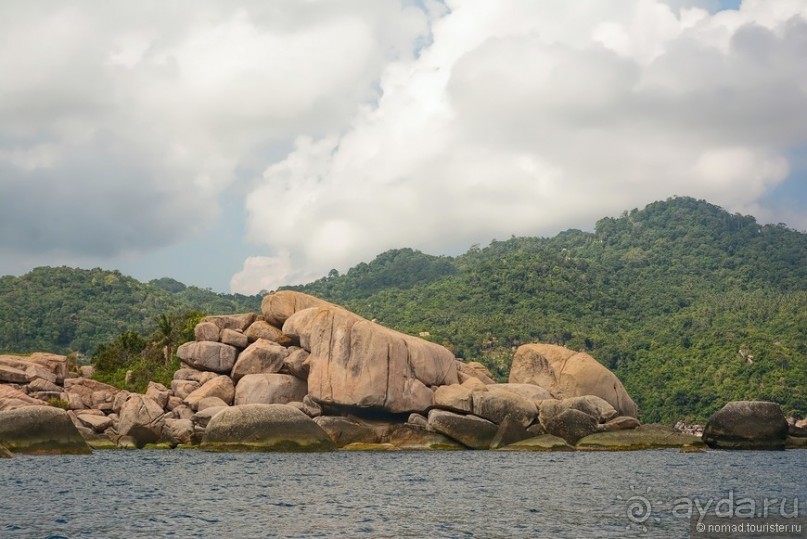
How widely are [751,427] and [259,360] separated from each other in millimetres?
25928

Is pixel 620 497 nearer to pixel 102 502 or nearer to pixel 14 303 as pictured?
pixel 102 502

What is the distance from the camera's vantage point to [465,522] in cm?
2084

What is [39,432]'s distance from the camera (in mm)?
37469

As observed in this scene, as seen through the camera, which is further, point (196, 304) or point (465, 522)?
point (196, 304)

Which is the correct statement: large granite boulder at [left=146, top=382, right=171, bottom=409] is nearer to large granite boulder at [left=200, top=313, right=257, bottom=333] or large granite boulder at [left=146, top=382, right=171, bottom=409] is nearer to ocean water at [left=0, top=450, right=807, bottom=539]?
large granite boulder at [left=200, top=313, right=257, bottom=333]

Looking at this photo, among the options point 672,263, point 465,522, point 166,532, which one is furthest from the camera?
point 672,263

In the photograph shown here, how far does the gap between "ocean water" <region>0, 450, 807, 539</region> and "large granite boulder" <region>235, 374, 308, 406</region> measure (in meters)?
6.98

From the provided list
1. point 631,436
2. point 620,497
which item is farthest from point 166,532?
point 631,436

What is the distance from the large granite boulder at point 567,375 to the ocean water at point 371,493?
10.4 metres

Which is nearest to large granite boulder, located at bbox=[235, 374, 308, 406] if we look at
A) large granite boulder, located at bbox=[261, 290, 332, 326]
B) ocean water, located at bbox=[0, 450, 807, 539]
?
large granite boulder, located at bbox=[261, 290, 332, 326]

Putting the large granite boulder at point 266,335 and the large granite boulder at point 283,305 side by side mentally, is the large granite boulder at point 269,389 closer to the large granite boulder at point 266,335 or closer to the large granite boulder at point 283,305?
the large granite boulder at point 266,335

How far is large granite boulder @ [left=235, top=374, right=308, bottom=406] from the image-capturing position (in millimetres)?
46844

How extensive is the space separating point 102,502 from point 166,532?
555cm

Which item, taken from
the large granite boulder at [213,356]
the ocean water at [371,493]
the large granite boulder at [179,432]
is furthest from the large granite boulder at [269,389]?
the ocean water at [371,493]
